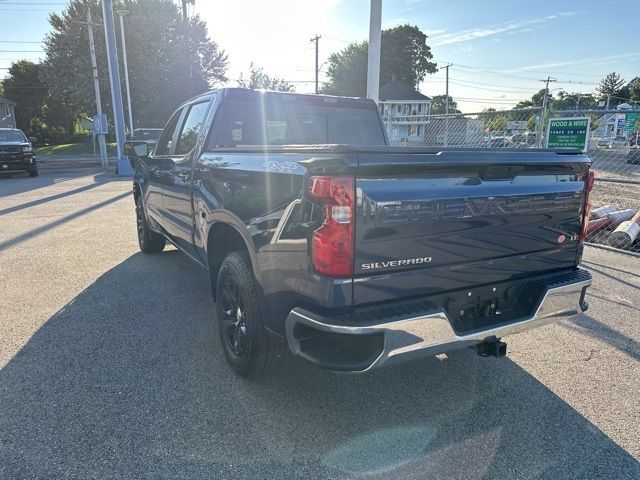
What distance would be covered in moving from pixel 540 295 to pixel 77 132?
62.3m

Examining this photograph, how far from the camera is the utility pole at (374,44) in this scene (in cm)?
760

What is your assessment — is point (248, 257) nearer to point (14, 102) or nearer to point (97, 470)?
point (97, 470)

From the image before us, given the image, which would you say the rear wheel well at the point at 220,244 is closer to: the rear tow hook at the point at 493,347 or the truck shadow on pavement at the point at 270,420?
the truck shadow on pavement at the point at 270,420

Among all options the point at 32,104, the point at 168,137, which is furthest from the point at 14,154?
the point at 32,104

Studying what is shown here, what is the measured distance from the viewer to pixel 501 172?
2578mm

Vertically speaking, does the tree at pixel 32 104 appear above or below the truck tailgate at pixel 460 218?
above

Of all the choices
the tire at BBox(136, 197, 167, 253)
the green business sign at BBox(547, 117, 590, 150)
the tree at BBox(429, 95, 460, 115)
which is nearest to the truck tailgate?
the green business sign at BBox(547, 117, 590, 150)

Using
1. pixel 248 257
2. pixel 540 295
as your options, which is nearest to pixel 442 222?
pixel 540 295

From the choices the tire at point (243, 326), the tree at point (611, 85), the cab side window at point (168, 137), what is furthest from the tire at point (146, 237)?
the tree at point (611, 85)

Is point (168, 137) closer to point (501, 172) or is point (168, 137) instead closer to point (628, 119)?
point (501, 172)

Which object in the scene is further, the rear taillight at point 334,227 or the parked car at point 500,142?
the parked car at point 500,142

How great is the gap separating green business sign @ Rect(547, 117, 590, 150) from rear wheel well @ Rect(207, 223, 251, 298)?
5571 millimetres

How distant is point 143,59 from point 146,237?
110ft

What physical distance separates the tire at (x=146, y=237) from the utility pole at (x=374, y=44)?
406cm
